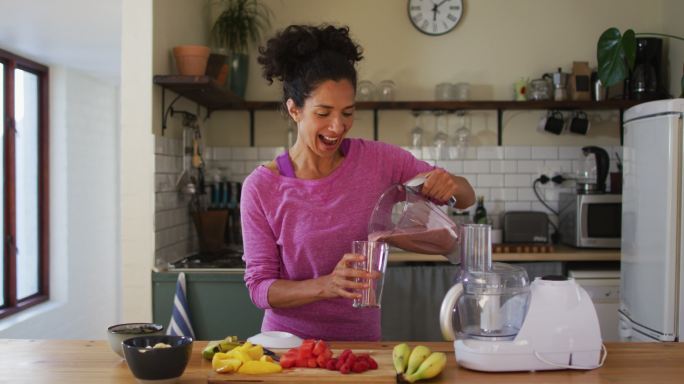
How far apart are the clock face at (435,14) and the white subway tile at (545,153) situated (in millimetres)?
969

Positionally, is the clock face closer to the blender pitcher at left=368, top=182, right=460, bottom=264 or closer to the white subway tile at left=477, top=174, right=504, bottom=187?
the white subway tile at left=477, top=174, right=504, bottom=187

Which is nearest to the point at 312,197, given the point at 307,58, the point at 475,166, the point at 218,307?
the point at 307,58

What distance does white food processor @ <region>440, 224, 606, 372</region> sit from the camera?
1.53 metres

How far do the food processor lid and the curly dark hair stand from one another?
65 centimetres

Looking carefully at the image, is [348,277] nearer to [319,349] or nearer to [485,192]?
[319,349]

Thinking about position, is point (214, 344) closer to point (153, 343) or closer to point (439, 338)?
point (153, 343)

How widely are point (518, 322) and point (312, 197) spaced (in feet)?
2.16

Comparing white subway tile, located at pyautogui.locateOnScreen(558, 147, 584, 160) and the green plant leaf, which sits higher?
the green plant leaf

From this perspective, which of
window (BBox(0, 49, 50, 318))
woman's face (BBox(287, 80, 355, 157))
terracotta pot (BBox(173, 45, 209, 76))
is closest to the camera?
woman's face (BBox(287, 80, 355, 157))

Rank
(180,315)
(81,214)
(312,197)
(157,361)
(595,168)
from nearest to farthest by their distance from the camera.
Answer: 1. (157,361)
2. (312,197)
3. (180,315)
4. (595,168)
5. (81,214)

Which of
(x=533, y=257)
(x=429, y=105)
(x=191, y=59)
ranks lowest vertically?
(x=533, y=257)

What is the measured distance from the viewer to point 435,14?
4605mm

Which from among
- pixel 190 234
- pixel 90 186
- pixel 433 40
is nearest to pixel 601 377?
pixel 190 234

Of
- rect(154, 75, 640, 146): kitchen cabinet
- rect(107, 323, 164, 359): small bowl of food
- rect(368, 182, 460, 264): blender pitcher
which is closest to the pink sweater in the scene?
rect(368, 182, 460, 264): blender pitcher
